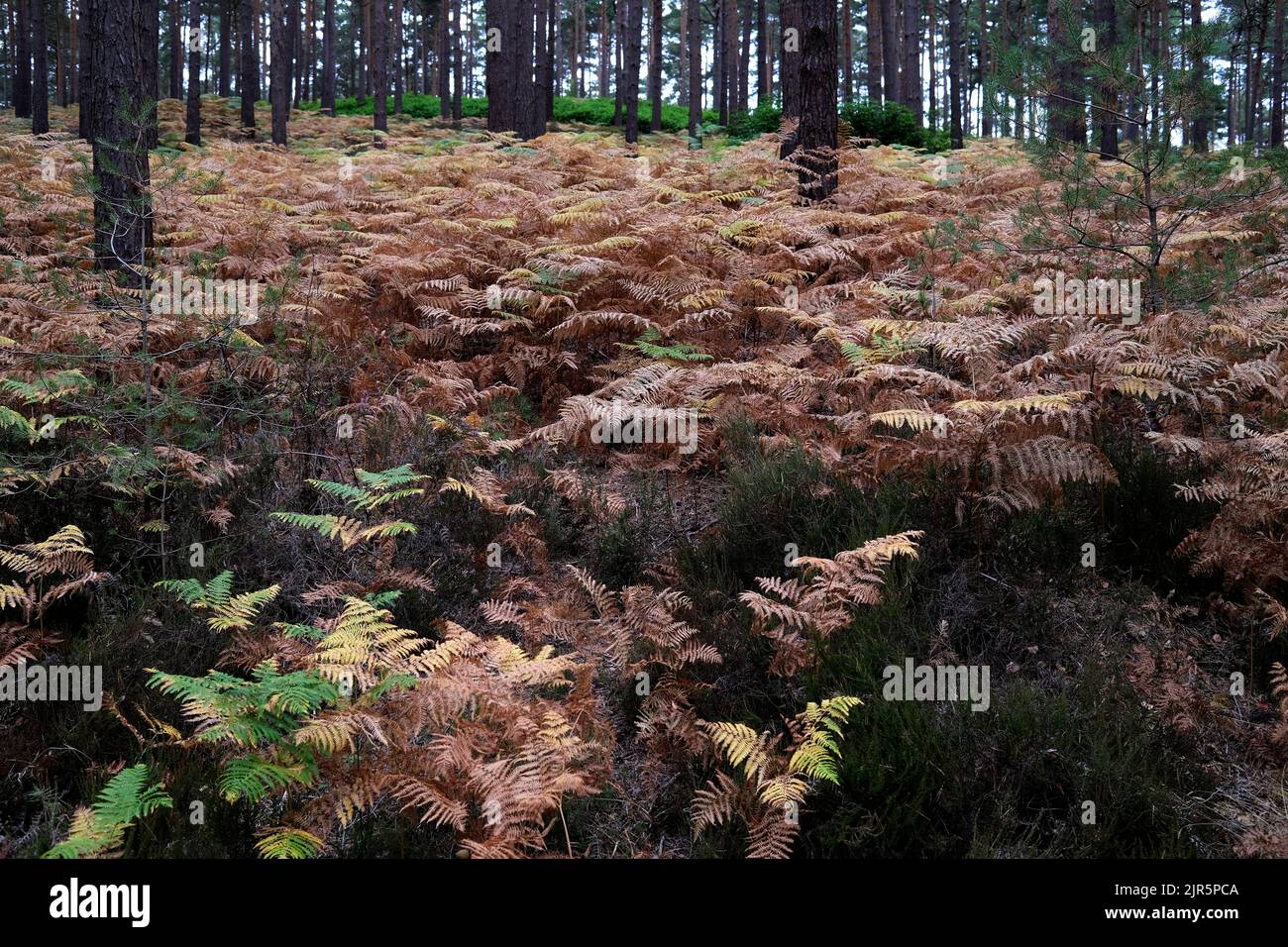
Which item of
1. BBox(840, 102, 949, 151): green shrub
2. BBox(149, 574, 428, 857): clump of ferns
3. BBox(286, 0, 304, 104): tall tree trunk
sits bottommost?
BBox(149, 574, 428, 857): clump of ferns

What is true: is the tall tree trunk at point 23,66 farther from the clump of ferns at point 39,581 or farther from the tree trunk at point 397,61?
the clump of ferns at point 39,581

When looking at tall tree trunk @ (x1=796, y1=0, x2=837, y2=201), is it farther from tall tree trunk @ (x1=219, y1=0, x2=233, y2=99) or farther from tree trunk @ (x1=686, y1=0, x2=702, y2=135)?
tall tree trunk @ (x1=219, y1=0, x2=233, y2=99)

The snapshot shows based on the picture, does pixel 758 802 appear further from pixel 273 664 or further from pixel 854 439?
pixel 854 439

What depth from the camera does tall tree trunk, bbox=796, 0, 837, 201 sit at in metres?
9.60

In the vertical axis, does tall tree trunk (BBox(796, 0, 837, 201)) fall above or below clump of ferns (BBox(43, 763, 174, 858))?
above

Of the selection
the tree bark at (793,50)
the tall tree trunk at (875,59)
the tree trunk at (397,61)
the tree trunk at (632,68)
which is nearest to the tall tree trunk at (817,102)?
the tree bark at (793,50)

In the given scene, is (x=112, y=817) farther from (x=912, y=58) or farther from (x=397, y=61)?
(x=397, y=61)

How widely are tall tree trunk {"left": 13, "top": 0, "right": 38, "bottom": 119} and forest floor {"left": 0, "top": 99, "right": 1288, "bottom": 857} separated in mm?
21424

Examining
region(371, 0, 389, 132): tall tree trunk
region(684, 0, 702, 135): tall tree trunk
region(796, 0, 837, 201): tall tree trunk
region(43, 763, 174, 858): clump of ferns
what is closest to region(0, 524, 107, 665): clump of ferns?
region(43, 763, 174, 858): clump of ferns

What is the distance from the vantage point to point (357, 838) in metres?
3.05

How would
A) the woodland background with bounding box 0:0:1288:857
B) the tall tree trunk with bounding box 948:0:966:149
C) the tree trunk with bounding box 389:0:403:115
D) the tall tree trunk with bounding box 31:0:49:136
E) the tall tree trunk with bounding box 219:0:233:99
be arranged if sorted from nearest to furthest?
1. the woodland background with bounding box 0:0:1288:857
2. the tall tree trunk with bounding box 948:0:966:149
3. the tall tree trunk with bounding box 31:0:49:136
4. the tall tree trunk with bounding box 219:0:233:99
5. the tree trunk with bounding box 389:0:403:115

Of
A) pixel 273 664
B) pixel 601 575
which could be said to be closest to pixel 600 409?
pixel 601 575

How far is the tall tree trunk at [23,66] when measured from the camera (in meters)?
23.6

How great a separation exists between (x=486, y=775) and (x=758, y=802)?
0.97 metres
